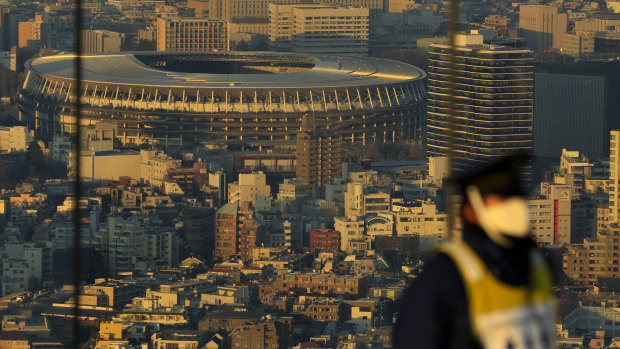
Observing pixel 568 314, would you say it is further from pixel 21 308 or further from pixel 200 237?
pixel 200 237

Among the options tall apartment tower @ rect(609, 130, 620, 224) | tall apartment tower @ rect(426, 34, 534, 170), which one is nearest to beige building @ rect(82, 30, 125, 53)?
tall apartment tower @ rect(426, 34, 534, 170)

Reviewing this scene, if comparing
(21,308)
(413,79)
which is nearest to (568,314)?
(21,308)

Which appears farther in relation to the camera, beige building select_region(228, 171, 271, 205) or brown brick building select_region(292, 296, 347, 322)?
beige building select_region(228, 171, 271, 205)

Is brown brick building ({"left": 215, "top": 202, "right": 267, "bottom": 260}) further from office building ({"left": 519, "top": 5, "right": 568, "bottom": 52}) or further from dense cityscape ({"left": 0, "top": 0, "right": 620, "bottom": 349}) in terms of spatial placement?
office building ({"left": 519, "top": 5, "right": 568, "bottom": 52})

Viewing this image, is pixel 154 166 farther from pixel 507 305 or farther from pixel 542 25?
pixel 507 305

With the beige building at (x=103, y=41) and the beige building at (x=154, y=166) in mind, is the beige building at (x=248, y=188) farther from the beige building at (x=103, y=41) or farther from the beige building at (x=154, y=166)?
the beige building at (x=103, y=41)

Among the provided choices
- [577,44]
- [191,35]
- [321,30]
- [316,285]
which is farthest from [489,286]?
[191,35]
